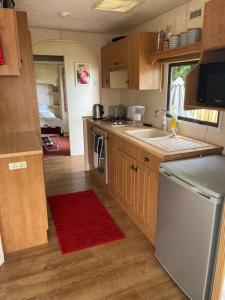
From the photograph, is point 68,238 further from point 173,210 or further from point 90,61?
point 90,61

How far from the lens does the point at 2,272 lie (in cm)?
194

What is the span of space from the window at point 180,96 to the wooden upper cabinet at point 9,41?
1.76m

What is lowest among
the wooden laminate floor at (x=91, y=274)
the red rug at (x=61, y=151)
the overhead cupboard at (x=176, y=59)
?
the wooden laminate floor at (x=91, y=274)

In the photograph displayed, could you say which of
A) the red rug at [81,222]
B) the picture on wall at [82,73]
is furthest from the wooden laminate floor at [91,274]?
the picture on wall at [82,73]

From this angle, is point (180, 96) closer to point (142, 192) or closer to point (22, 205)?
point (142, 192)

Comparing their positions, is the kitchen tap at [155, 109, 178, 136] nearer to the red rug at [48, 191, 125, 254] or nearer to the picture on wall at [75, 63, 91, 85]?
the red rug at [48, 191, 125, 254]

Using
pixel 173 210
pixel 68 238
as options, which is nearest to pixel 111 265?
pixel 68 238

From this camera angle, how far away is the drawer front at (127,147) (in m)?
2.39

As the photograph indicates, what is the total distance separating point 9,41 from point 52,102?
6.22 metres

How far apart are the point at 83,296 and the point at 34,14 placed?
3248mm

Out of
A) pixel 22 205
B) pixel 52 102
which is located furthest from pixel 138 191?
pixel 52 102

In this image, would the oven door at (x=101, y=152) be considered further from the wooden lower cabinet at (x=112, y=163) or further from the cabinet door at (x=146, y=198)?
the cabinet door at (x=146, y=198)

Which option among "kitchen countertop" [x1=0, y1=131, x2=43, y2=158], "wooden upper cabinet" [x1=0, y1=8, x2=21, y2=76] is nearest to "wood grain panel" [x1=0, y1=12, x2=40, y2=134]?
"kitchen countertop" [x1=0, y1=131, x2=43, y2=158]

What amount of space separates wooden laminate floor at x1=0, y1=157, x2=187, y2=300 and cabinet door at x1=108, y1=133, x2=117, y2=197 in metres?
0.75
